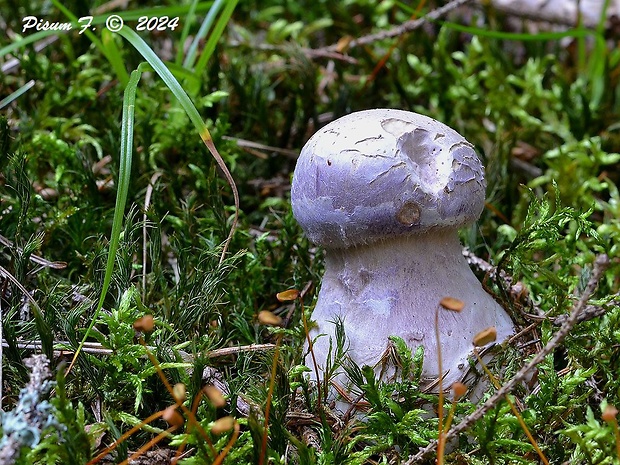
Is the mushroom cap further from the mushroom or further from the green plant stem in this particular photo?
the green plant stem

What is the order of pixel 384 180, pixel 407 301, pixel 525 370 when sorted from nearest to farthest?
pixel 525 370 → pixel 384 180 → pixel 407 301

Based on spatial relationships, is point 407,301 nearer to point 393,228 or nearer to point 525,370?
point 393,228

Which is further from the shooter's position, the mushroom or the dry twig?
the mushroom

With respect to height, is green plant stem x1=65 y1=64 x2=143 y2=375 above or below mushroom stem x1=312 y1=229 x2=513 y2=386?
above

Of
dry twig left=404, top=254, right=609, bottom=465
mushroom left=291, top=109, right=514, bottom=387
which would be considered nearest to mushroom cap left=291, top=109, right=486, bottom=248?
mushroom left=291, top=109, right=514, bottom=387

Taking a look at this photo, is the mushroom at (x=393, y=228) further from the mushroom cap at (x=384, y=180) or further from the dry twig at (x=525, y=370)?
the dry twig at (x=525, y=370)

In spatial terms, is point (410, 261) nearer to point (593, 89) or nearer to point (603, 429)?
point (603, 429)

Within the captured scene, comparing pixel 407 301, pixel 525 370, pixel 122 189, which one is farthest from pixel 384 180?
pixel 122 189

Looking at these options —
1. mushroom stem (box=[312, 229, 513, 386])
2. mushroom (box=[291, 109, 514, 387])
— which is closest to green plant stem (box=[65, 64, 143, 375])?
mushroom (box=[291, 109, 514, 387])

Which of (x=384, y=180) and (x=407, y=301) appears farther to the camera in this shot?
(x=407, y=301)
